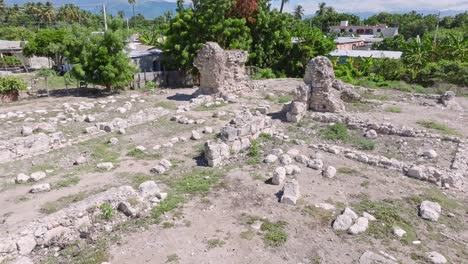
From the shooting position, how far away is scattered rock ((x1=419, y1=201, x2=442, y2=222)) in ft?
25.3

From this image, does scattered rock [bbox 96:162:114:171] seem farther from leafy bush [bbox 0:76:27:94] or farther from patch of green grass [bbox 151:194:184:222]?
leafy bush [bbox 0:76:27:94]

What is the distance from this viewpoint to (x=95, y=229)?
23.8ft

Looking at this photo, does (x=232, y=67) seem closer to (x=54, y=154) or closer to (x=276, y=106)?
(x=276, y=106)

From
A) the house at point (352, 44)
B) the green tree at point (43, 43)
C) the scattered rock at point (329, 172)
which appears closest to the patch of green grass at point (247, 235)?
the scattered rock at point (329, 172)

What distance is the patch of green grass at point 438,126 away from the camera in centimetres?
1377

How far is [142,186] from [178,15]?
1772 centimetres

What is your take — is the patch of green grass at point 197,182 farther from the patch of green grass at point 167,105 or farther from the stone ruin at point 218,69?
the stone ruin at point 218,69

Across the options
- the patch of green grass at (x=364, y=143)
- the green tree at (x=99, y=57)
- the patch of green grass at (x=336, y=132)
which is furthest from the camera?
the green tree at (x=99, y=57)

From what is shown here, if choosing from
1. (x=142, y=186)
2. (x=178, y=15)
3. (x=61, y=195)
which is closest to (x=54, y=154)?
(x=61, y=195)

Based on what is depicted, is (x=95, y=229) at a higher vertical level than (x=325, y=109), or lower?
lower

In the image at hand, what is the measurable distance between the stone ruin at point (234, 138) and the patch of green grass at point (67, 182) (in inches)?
144

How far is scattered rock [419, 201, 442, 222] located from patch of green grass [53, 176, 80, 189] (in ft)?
28.0

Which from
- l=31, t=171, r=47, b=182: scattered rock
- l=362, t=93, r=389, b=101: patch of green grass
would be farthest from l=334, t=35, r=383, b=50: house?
l=31, t=171, r=47, b=182: scattered rock

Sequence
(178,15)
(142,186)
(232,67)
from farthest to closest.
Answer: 1. (178,15)
2. (232,67)
3. (142,186)
